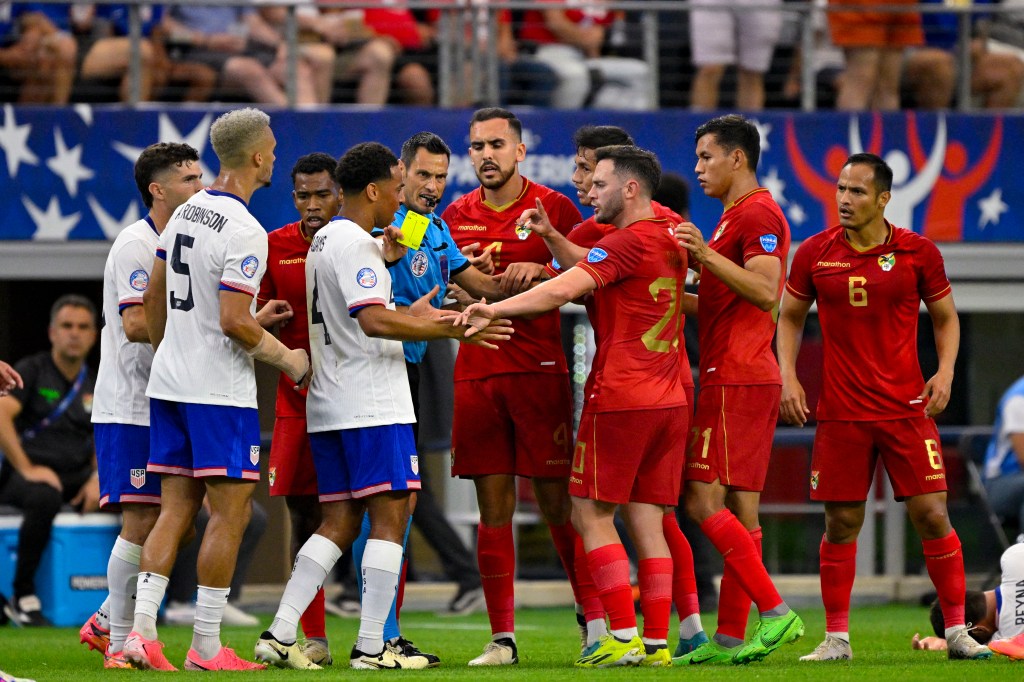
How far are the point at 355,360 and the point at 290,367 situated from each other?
0.27m

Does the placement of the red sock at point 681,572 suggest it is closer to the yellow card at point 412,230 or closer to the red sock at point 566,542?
the red sock at point 566,542

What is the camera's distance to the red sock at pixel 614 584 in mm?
6469

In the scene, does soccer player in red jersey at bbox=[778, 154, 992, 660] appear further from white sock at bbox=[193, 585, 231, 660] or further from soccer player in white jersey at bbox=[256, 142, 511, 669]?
white sock at bbox=[193, 585, 231, 660]

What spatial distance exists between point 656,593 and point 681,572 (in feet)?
2.11

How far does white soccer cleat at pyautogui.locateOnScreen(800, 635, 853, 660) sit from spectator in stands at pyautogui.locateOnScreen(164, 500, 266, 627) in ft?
14.1

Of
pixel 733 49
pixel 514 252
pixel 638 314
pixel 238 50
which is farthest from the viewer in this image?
pixel 733 49

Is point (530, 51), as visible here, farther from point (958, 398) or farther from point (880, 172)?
point (880, 172)

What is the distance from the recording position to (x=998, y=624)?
24.2 ft

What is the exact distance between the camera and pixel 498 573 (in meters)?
7.22

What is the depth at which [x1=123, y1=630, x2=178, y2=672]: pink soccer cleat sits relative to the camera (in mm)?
6387

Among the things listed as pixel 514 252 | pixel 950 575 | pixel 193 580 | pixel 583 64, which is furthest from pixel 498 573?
pixel 583 64

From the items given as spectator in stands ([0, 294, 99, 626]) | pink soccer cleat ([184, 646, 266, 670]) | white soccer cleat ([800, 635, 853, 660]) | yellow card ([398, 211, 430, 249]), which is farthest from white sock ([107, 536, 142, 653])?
spectator in stands ([0, 294, 99, 626])

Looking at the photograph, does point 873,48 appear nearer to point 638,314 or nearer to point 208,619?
point 638,314

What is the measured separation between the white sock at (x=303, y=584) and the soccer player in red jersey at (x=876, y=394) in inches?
87.3
